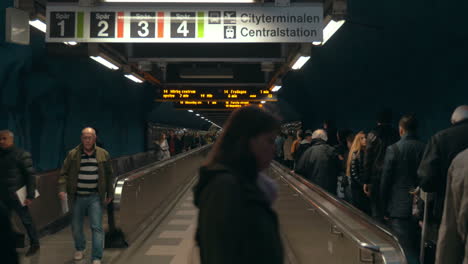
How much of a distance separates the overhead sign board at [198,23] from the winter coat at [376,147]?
2057mm

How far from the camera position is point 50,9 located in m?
6.91

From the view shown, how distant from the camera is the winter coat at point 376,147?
205 inches

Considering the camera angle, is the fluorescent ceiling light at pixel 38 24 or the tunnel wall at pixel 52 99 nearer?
the fluorescent ceiling light at pixel 38 24

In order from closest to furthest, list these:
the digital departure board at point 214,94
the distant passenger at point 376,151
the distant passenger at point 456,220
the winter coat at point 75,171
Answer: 1. the distant passenger at point 456,220
2. the distant passenger at point 376,151
3. the winter coat at point 75,171
4. the digital departure board at point 214,94

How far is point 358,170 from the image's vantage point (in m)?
6.14

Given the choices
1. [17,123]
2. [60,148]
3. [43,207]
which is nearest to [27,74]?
[17,123]

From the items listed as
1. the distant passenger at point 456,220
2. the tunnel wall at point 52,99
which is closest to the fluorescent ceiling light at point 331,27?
the distant passenger at point 456,220

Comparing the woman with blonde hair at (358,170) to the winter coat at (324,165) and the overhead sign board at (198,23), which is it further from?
the overhead sign board at (198,23)

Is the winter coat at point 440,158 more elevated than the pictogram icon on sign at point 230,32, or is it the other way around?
the pictogram icon on sign at point 230,32

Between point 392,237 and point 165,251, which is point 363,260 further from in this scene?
point 165,251

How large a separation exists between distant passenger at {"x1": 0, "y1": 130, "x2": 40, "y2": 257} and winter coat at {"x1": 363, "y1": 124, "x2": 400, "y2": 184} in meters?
3.99

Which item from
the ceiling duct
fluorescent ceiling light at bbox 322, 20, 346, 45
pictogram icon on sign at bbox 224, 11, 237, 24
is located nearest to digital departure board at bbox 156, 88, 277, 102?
the ceiling duct

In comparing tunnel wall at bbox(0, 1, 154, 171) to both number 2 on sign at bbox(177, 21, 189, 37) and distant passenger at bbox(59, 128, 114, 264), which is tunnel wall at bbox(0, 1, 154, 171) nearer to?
number 2 on sign at bbox(177, 21, 189, 37)

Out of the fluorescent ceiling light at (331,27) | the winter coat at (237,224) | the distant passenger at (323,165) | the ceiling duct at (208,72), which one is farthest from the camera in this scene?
the ceiling duct at (208,72)
